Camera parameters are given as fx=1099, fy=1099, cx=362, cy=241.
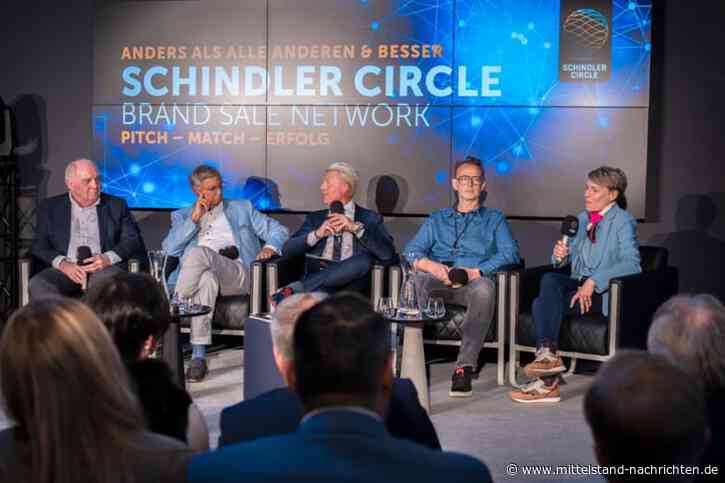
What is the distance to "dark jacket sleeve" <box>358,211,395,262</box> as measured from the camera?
6566mm

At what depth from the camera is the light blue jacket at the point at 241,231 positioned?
6.97m

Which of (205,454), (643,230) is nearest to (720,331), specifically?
(205,454)

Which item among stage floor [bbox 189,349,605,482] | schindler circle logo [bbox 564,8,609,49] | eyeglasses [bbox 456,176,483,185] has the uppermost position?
schindler circle logo [bbox 564,8,609,49]

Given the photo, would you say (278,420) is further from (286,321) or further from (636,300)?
(636,300)

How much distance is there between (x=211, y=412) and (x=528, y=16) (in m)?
3.36

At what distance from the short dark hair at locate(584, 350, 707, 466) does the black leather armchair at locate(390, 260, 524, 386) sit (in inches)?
169

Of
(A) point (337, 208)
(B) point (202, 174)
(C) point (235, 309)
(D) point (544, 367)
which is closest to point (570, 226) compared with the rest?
(D) point (544, 367)

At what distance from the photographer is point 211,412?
547cm

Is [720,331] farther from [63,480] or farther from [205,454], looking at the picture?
[63,480]

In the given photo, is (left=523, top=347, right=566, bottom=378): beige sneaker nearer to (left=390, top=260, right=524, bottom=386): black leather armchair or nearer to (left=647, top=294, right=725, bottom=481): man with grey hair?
(left=390, top=260, right=524, bottom=386): black leather armchair

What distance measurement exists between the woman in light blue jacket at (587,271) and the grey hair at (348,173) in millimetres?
1319

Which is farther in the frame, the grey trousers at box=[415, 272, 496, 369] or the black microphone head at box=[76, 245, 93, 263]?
the black microphone head at box=[76, 245, 93, 263]

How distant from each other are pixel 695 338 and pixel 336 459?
3.92 ft

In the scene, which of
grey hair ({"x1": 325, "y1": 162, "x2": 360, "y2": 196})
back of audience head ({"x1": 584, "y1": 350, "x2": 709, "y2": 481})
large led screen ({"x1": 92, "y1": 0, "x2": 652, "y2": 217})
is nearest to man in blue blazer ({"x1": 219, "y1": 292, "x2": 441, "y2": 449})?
back of audience head ({"x1": 584, "y1": 350, "x2": 709, "y2": 481})
